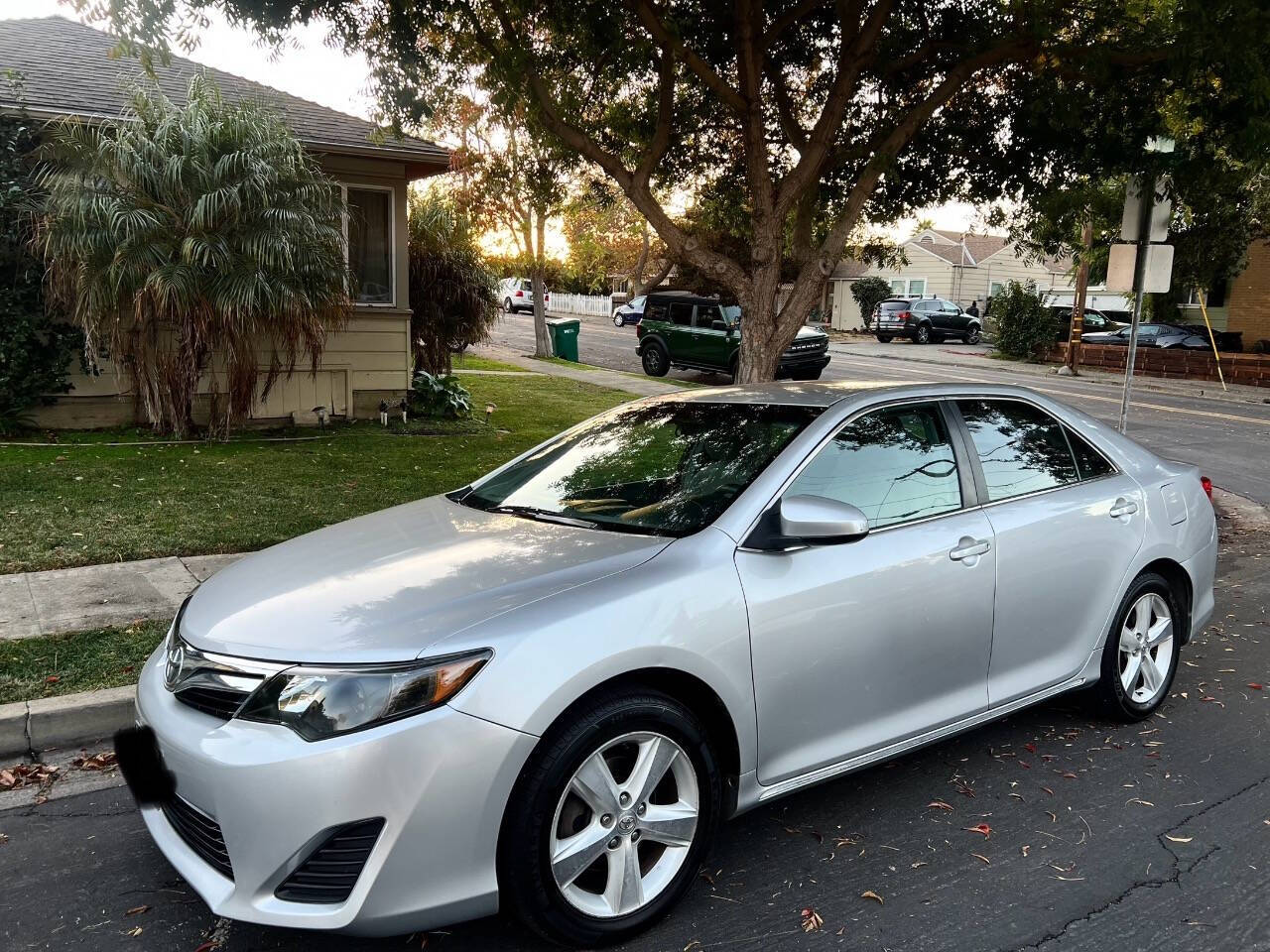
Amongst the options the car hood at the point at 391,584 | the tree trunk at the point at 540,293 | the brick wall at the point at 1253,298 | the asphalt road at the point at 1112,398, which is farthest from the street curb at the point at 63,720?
the brick wall at the point at 1253,298

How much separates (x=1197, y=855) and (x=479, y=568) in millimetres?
2621

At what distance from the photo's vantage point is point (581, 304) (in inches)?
2301

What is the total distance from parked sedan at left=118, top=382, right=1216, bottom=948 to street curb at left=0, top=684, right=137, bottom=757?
4.06 feet

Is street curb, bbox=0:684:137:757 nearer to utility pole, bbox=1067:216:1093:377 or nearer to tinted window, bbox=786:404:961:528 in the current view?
tinted window, bbox=786:404:961:528

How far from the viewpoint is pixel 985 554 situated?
3.82 m

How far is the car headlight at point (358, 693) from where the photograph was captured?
2598 millimetres

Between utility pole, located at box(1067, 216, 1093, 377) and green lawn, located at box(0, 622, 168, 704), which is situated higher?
utility pole, located at box(1067, 216, 1093, 377)

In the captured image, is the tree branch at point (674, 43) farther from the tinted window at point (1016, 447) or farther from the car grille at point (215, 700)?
the car grille at point (215, 700)

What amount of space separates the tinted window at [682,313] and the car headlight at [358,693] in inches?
804

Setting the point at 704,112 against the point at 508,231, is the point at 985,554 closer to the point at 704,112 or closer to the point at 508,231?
the point at 704,112

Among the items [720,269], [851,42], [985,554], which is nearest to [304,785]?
[985,554]

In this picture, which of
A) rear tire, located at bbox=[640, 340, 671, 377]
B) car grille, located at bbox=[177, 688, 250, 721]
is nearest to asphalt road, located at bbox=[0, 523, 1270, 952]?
car grille, located at bbox=[177, 688, 250, 721]

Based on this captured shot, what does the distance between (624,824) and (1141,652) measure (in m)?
2.88

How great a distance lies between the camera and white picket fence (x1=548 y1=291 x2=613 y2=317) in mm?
55969
